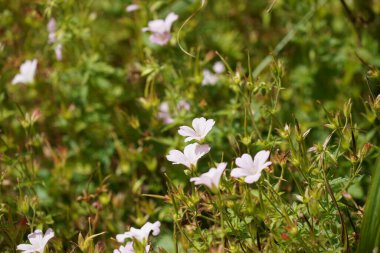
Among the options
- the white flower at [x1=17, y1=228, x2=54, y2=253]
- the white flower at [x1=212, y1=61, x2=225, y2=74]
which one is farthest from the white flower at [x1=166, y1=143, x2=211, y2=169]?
the white flower at [x1=212, y1=61, x2=225, y2=74]

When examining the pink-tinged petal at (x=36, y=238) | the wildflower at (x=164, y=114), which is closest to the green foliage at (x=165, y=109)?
the wildflower at (x=164, y=114)

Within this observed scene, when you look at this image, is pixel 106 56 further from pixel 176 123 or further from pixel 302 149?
pixel 302 149

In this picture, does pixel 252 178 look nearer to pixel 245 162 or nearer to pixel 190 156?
pixel 245 162

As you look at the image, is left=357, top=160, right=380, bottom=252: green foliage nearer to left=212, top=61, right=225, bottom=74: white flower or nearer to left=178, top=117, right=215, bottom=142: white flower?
left=178, top=117, right=215, bottom=142: white flower

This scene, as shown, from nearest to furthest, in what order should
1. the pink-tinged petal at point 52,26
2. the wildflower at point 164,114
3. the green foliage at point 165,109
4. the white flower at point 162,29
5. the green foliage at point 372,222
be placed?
the green foliage at point 372,222, the green foliage at point 165,109, the white flower at point 162,29, the wildflower at point 164,114, the pink-tinged petal at point 52,26

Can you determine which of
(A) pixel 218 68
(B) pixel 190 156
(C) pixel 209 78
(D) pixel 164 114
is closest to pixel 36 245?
(B) pixel 190 156

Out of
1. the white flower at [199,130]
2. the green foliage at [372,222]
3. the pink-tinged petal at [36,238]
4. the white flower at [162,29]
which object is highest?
the white flower at [199,130]

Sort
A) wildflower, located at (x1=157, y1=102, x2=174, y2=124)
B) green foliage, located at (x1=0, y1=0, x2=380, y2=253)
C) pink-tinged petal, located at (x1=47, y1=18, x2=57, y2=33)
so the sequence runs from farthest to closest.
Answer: pink-tinged petal, located at (x1=47, y1=18, x2=57, y2=33) < wildflower, located at (x1=157, y1=102, x2=174, y2=124) < green foliage, located at (x1=0, y1=0, x2=380, y2=253)

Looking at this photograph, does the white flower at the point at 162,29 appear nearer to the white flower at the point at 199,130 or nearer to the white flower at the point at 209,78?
the white flower at the point at 209,78
